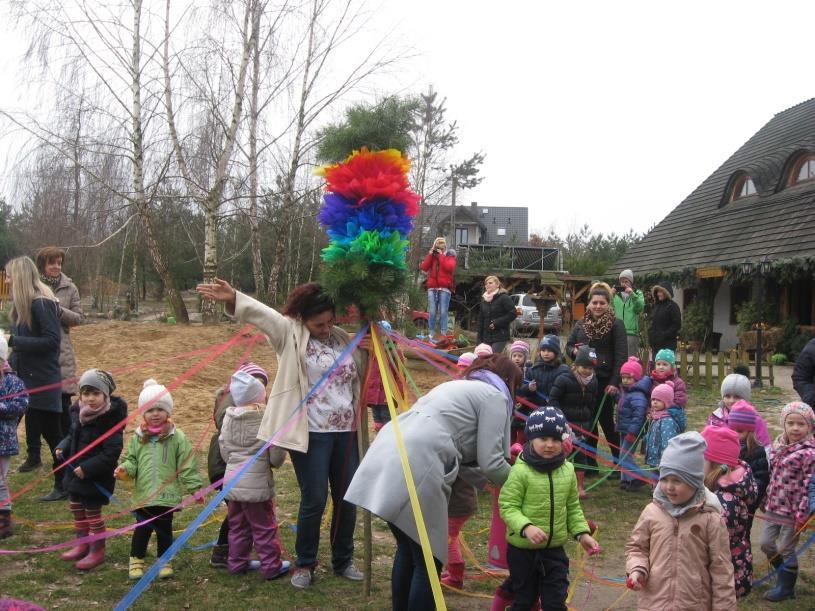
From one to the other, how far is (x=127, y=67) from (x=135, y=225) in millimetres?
8804

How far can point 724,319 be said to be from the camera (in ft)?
63.9

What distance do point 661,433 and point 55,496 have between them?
496 cm

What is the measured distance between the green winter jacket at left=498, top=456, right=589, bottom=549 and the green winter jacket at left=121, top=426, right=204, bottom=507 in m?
1.92

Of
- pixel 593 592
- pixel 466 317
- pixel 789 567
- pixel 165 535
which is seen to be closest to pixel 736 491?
pixel 789 567

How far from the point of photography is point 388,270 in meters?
3.92

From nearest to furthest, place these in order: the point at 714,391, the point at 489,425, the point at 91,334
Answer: the point at 489,425 → the point at 714,391 → the point at 91,334

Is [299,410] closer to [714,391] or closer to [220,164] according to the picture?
[714,391]

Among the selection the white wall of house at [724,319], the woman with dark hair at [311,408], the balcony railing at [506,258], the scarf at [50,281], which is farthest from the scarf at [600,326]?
the balcony railing at [506,258]

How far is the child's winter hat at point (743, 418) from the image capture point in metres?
4.48

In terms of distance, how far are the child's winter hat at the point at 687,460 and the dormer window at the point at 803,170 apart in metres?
17.4

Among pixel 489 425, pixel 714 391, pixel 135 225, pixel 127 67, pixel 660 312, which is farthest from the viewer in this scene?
pixel 135 225

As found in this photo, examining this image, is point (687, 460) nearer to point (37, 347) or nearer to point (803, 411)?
point (803, 411)

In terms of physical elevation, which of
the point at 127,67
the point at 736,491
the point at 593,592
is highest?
the point at 127,67

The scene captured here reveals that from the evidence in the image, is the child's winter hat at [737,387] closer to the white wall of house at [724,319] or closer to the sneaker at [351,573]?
the sneaker at [351,573]
